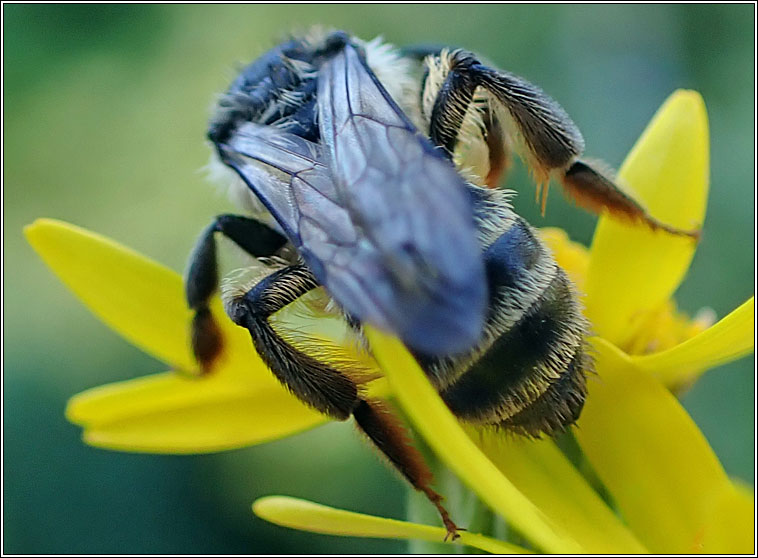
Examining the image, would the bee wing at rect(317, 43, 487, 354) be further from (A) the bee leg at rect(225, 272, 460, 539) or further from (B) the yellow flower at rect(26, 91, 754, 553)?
(A) the bee leg at rect(225, 272, 460, 539)

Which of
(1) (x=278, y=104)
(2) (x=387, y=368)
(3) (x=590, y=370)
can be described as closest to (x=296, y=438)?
(1) (x=278, y=104)

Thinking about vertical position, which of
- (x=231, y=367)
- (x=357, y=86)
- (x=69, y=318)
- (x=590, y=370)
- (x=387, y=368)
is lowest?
(x=69, y=318)

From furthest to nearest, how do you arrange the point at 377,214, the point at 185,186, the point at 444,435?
the point at 185,186 < the point at 377,214 < the point at 444,435

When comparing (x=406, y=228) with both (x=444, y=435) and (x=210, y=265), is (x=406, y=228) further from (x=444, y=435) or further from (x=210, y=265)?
(x=210, y=265)

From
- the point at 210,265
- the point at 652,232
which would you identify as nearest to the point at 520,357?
the point at 652,232

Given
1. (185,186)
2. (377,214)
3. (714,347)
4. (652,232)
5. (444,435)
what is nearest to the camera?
(444,435)

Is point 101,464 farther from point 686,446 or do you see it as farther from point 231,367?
point 686,446

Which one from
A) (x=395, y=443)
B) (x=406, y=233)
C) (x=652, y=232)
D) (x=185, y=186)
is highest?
(x=406, y=233)
